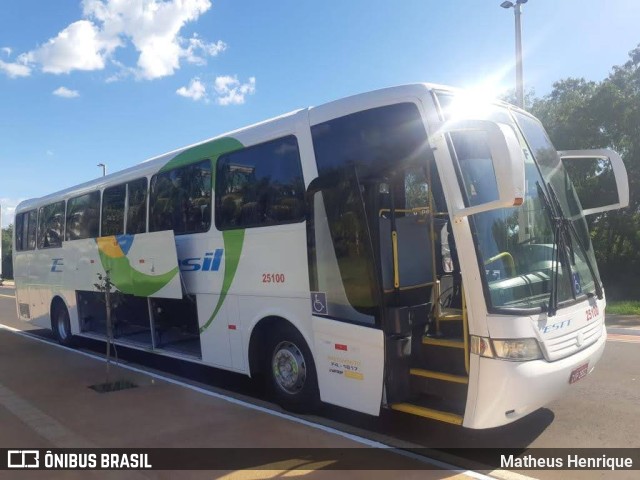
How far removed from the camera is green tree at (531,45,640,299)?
21.1 m

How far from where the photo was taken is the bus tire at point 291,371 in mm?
6082

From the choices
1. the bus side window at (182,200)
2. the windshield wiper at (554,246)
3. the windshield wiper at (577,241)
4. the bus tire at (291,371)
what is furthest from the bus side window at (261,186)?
the windshield wiper at (577,241)

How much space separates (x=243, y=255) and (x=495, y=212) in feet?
10.5

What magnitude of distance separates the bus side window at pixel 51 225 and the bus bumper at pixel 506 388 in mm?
10015

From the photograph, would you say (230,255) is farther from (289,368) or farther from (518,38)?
(518,38)

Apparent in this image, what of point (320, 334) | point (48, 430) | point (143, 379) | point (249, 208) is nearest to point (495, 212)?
point (320, 334)

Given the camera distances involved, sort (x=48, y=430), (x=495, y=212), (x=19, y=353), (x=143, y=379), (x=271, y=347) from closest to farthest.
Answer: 1. (x=495, y=212)
2. (x=48, y=430)
3. (x=271, y=347)
4. (x=143, y=379)
5. (x=19, y=353)

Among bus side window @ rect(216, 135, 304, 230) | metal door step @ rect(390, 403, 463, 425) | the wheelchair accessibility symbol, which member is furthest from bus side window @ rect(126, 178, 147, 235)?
metal door step @ rect(390, 403, 463, 425)

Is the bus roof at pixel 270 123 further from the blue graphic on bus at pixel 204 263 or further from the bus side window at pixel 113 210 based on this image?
the blue graphic on bus at pixel 204 263

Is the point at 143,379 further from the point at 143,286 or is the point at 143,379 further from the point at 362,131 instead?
the point at 362,131

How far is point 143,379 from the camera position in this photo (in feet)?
27.2

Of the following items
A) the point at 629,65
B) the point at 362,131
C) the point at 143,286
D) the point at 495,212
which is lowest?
the point at 143,286

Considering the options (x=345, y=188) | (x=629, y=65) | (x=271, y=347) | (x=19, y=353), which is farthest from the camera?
(x=629, y=65)

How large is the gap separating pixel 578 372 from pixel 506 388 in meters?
1.04
